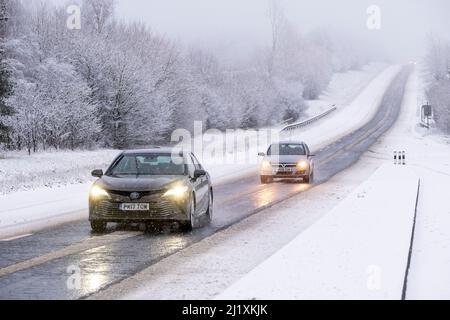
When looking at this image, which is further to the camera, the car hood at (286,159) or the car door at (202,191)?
the car hood at (286,159)

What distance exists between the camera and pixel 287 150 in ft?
92.7

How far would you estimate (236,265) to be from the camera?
30.1ft

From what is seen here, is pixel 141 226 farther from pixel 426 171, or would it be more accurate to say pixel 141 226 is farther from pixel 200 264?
pixel 426 171

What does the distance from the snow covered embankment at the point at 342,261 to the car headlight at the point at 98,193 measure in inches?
144

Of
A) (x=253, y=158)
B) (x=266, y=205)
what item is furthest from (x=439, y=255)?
(x=253, y=158)

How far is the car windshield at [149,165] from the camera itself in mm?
13492

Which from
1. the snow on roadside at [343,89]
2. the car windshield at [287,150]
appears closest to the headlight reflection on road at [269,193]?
the car windshield at [287,150]

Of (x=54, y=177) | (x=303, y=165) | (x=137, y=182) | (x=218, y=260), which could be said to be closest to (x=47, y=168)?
(x=54, y=177)

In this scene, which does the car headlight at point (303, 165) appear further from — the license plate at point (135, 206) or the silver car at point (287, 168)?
the license plate at point (135, 206)

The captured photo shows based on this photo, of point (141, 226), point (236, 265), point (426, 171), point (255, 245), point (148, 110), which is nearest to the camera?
point (236, 265)

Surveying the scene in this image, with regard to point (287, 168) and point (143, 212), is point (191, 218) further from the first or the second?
point (287, 168)

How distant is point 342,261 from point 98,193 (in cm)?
527

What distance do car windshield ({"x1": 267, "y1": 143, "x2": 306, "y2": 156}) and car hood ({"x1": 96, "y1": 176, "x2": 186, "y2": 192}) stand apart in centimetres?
1521
